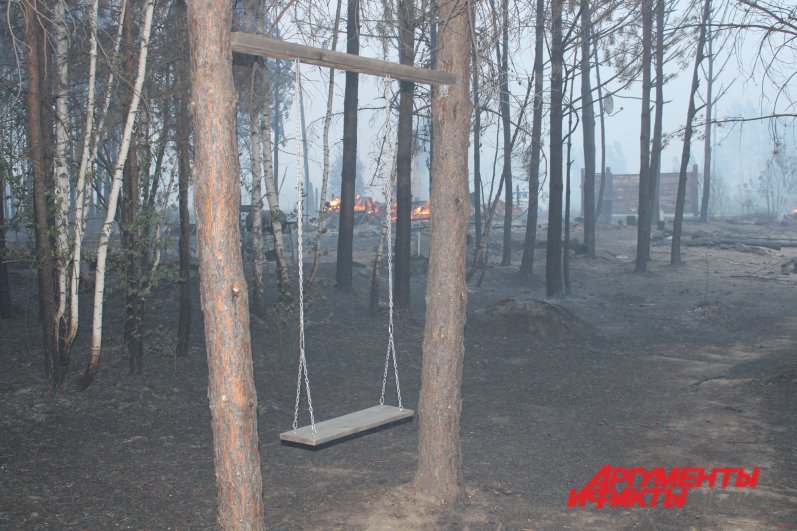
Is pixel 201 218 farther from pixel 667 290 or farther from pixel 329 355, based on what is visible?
pixel 667 290

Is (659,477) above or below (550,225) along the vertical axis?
below

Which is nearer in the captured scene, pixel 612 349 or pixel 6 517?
pixel 6 517

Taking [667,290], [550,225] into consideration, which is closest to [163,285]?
[550,225]

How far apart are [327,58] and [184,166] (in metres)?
4.72

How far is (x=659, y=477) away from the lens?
6.59m

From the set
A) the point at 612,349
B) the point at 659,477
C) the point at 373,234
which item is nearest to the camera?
the point at 659,477

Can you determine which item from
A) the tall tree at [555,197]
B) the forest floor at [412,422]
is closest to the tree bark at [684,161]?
the tall tree at [555,197]

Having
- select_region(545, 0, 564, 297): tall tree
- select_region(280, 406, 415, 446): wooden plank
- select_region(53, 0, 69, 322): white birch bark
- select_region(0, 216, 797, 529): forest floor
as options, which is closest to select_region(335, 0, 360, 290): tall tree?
select_region(0, 216, 797, 529): forest floor

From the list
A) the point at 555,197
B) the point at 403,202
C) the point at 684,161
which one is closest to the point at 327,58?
the point at 403,202

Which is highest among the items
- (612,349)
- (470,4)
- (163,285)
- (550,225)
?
(470,4)

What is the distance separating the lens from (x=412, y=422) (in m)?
8.90

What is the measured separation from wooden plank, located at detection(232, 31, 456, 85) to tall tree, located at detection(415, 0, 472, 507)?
25 centimetres

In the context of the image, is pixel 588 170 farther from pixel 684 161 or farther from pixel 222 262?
pixel 222 262

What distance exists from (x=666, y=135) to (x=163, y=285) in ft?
38.0
